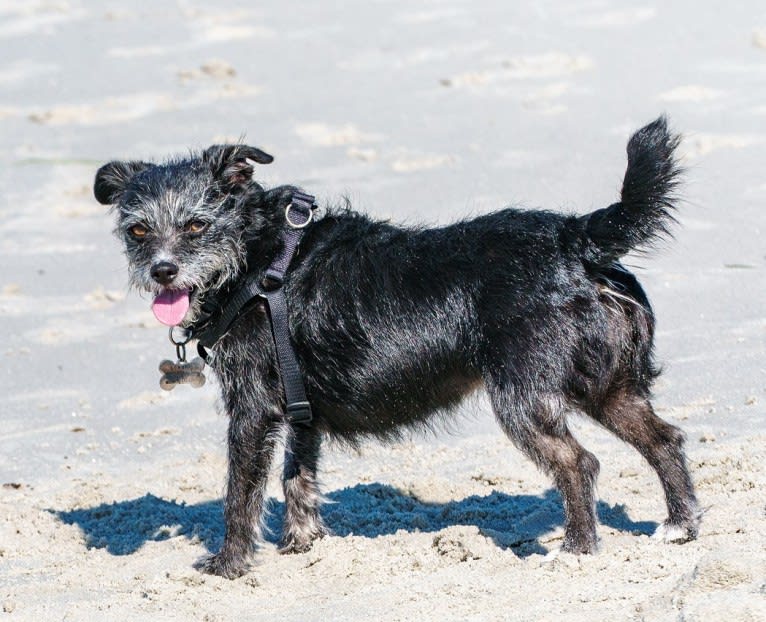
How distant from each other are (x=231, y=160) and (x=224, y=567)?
1.74m

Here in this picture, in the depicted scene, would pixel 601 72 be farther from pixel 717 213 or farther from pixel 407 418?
pixel 407 418

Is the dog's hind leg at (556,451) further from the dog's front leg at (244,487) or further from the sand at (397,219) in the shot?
A: the dog's front leg at (244,487)

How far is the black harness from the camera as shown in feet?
17.5

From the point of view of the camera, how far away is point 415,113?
35.8 ft

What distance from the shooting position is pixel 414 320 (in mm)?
5199

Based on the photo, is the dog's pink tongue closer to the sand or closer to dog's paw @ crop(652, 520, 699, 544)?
the sand

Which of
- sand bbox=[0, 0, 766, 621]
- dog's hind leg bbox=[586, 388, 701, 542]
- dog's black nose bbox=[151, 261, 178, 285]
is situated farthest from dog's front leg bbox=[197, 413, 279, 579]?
dog's hind leg bbox=[586, 388, 701, 542]

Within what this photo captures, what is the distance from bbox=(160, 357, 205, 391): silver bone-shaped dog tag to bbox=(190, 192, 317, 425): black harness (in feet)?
0.27

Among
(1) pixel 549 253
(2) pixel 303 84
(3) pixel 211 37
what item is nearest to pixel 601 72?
(2) pixel 303 84

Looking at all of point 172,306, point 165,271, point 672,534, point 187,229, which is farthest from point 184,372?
point 672,534

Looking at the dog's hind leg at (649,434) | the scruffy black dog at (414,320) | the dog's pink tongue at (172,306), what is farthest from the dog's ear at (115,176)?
the dog's hind leg at (649,434)

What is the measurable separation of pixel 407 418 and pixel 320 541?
645 mm

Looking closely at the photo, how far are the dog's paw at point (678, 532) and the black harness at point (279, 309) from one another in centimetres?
150

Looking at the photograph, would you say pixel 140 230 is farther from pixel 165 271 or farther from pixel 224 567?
pixel 224 567
